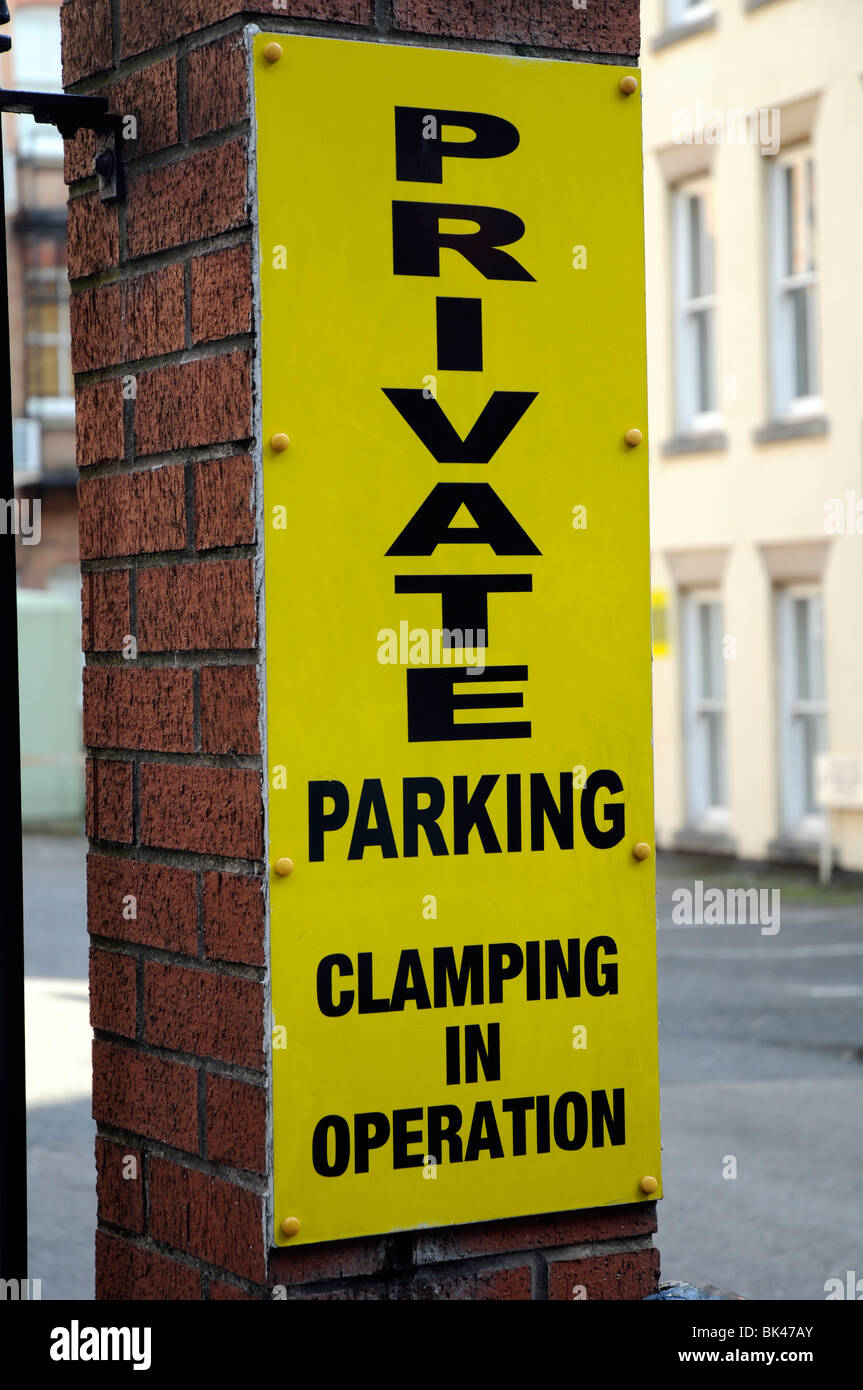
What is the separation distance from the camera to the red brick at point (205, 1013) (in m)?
2.14

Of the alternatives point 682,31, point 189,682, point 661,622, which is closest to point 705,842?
point 661,622

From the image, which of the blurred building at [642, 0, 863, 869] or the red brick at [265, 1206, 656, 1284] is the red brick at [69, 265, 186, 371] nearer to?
the red brick at [265, 1206, 656, 1284]

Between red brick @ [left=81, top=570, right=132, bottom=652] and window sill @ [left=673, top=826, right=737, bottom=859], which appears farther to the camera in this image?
window sill @ [left=673, top=826, right=737, bottom=859]

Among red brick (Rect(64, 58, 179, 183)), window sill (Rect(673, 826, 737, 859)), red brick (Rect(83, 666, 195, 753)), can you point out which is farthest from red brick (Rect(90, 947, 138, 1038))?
window sill (Rect(673, 826, 737, 859))

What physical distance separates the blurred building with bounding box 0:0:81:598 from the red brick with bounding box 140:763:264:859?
2910cm

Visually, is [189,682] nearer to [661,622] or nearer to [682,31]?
[661,622]

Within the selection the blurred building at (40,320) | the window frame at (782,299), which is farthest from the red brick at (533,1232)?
the blurred building at (40,320)

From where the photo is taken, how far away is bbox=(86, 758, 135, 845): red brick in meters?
2.37

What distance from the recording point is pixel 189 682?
2.23 metres

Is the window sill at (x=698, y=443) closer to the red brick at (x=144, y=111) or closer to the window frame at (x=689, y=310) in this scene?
the window frame at (x=689, y=310)

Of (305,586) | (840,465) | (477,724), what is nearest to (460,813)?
(477,724)

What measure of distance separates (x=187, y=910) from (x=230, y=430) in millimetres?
525

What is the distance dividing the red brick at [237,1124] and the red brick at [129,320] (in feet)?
2.64

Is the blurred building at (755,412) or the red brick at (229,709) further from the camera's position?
the blurred building at (755,412)
